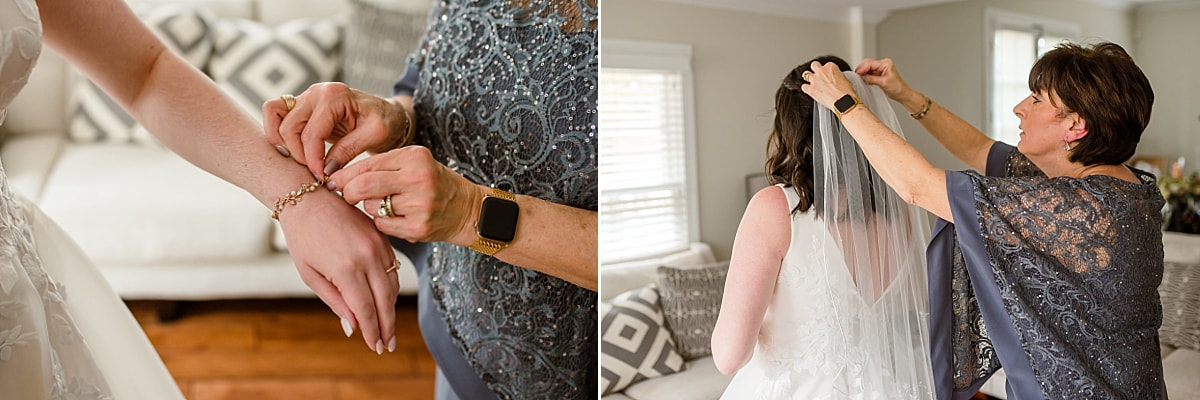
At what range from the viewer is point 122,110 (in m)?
0.83

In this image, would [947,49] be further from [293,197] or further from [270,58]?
[270,58]

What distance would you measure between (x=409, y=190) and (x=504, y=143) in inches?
6.0

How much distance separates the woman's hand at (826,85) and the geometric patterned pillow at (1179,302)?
0.96 ft

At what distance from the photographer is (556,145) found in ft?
2.50

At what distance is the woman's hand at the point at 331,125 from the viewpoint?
0.64m

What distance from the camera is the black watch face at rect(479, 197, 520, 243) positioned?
0.67 metres

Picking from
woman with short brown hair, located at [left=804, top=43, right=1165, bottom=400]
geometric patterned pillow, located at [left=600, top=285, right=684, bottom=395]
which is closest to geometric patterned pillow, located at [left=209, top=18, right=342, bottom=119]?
geometric patterned pillow, located at [left=600, top=285, right=684, bottom=395]

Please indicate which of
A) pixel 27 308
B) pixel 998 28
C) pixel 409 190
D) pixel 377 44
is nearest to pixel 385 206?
pixel 409 190

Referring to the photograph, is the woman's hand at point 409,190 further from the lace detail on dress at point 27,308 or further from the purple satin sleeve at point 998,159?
the purple satin sleeve at point 998,159

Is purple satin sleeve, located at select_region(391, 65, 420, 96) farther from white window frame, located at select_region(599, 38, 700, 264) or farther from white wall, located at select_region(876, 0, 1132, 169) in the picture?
white wall, located at select_region(876, 0, 1132, 169)

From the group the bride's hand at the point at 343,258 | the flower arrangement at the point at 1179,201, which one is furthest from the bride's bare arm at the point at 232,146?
the flower arrangement at the point at 1179,201

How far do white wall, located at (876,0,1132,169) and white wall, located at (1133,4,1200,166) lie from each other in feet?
0.16

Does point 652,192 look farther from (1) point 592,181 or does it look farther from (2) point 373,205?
(2) point 373,205

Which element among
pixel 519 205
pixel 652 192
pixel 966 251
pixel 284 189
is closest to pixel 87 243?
pixel 284 189
